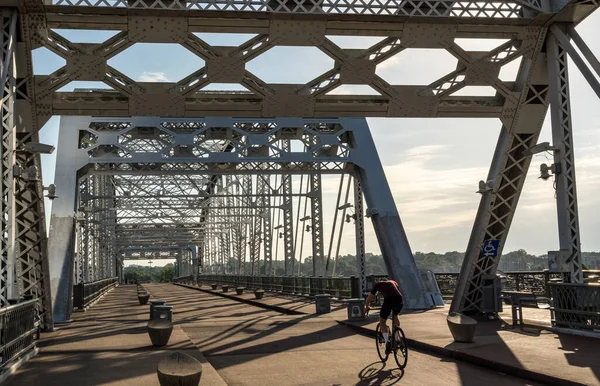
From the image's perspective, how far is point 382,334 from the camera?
37.8 ft

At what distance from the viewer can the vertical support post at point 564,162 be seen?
1388 centimetres

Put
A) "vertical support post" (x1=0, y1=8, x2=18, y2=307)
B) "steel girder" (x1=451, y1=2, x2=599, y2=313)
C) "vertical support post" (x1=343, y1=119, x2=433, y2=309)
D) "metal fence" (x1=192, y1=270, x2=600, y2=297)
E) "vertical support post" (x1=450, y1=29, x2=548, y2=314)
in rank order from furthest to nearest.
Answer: "metal fence" (x1=192, y1=270, x2=600, y2=297) → "vertical support post" (x1=343, y1=119, x2=433, y2=309) → "vertical support post" (x1=450, y1=29, x2=548, y2=314) → "steel girder" (x1=451, y1=2, x2=599, y2=313) → "vertical support post" (x1=0, y1=8, x2=18, y2=307)

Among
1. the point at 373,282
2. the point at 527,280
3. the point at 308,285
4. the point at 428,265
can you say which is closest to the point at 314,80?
the point at 373,282

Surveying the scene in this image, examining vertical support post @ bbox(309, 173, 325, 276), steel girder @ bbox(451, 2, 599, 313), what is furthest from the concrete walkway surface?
vertical support post @ bbox(309, 173, 325, 276)

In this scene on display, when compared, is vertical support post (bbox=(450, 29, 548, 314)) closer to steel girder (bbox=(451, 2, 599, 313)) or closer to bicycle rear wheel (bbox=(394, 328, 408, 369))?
steel girder (bbox=(451, 2, 599, 313))

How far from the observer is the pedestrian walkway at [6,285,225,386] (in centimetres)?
977

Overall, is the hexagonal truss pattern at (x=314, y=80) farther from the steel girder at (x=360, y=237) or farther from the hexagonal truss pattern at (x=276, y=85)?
the steel girder at (x=360, y=237)

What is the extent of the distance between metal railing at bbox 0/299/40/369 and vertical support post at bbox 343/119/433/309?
44.1ft

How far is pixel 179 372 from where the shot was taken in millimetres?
7984

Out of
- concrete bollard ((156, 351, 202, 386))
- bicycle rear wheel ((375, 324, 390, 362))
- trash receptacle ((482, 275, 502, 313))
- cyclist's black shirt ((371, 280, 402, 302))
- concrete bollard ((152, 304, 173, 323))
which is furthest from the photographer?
concrete bollard ((152, 304, 173, 323))

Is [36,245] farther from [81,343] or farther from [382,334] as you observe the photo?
[382,334]

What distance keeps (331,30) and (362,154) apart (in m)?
11.9

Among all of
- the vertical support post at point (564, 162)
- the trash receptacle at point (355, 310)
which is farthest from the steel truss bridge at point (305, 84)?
the trash receptacle at point (355, 310)

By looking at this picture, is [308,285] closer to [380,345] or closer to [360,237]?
[360,237]
